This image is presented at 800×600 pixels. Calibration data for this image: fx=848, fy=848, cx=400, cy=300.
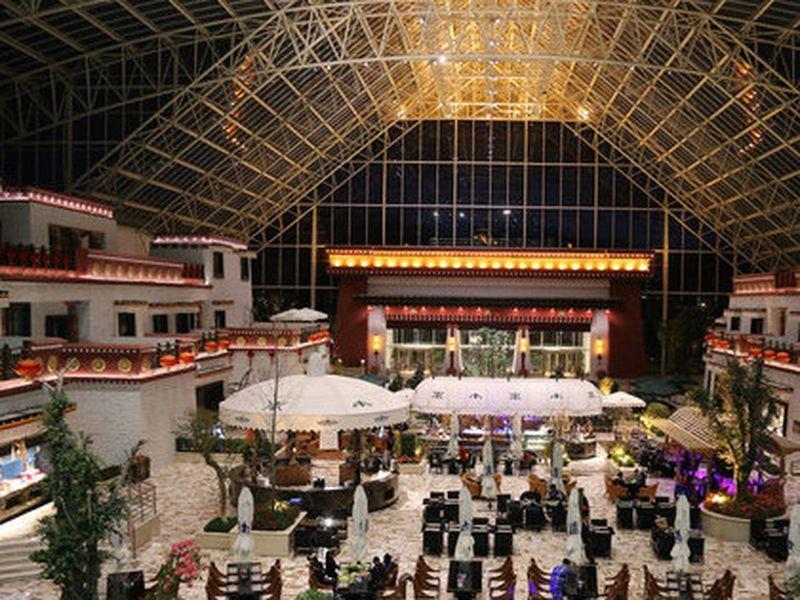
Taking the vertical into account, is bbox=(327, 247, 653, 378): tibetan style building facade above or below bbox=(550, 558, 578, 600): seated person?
above

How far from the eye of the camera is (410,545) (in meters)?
18.5

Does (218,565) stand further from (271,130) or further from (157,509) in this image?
(271,130)

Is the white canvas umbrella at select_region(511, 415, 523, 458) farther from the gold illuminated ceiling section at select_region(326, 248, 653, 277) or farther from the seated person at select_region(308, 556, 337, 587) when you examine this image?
the gold illuminated ceiling section at select_region(326, 248, 653, 277)

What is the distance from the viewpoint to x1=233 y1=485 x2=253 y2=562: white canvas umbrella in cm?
1544

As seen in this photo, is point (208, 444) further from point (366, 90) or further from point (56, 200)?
point (366, 90)

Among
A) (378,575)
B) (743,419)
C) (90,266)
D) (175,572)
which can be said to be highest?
(90,266)

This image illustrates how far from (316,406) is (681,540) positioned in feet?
26.8

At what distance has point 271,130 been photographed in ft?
123

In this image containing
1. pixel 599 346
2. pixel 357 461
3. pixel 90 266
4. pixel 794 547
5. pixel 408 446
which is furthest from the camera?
pixel 599 346

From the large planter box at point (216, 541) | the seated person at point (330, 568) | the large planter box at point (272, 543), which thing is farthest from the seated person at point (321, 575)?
the large planter box at point (216, 541)

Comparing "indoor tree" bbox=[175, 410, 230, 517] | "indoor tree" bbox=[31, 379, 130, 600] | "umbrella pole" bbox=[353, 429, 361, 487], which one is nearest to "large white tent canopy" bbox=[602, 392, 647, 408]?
"umbrella pole" bbox=[353, 429, 361, 487]

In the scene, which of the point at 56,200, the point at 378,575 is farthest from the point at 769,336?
the point at 56,200

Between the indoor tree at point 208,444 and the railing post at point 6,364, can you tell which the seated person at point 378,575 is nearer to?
the indoor tree at point 208,444

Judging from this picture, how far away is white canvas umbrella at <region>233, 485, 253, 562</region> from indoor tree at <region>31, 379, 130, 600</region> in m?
5.65
